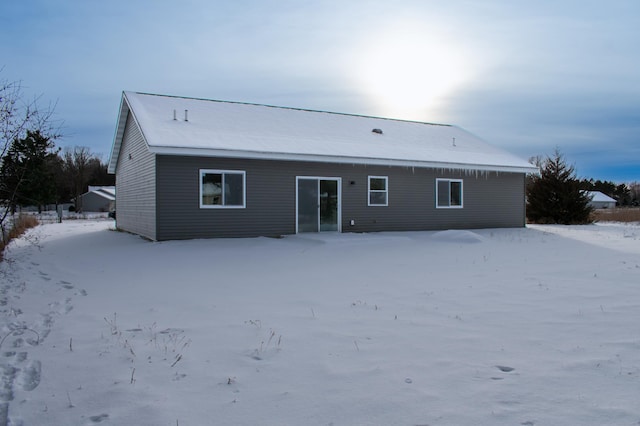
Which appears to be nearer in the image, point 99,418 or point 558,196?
point 99,418

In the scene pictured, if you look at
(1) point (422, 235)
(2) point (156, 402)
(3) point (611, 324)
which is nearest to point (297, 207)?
(1) point (422, 235)

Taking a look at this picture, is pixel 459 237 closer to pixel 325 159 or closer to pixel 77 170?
pixel 325 159

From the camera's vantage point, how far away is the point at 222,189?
1310 centimetres

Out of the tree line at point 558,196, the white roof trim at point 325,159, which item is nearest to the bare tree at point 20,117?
the white roof trim at point 325,159

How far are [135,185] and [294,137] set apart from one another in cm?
563

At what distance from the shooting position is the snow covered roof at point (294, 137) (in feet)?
42.7

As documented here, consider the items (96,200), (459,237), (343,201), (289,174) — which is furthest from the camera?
(96,200)

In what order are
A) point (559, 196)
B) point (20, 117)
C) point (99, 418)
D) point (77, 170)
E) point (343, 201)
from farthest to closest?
point (77, 170), point (559, 196), point (343, 201), point (20, 117), point (99, 418)

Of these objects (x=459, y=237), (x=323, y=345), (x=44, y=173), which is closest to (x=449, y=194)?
(x=459, y=237)

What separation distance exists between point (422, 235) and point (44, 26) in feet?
37.8

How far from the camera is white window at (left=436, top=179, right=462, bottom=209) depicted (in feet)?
55.0

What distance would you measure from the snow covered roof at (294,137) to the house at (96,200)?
105 ft

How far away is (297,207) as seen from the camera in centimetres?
1420

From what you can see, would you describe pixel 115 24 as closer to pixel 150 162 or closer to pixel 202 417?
pixel 150 162
